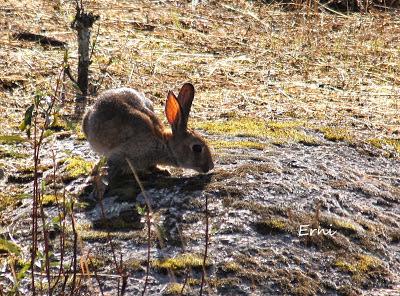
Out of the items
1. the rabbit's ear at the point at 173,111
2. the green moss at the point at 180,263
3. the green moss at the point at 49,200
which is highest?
the rabbit's ear at the point at 173,111

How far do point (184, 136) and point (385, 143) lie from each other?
186 cm

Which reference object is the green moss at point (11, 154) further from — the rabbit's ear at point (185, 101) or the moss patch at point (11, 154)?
the rabbit's ear at point (185, 101)

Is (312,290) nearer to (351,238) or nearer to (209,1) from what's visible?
(351,238)

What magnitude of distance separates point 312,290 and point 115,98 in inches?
98.9

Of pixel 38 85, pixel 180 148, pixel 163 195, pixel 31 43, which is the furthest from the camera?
pixel 31 43

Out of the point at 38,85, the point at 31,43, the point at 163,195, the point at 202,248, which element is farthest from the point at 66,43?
the point at 202,248

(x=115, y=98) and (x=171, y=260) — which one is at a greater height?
(x=115, y=98)

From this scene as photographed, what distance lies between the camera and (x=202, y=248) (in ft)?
15.7

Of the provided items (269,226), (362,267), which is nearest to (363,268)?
(362,267)

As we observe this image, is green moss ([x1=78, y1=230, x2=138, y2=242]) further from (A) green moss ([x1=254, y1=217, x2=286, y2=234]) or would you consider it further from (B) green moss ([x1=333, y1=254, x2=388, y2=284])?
(B) green moss ([x1=333, y1=254, x2=388, y2=284])

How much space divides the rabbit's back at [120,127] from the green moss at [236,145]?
19.0 inches

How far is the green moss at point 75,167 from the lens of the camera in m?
5.91

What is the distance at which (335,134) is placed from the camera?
282 inches

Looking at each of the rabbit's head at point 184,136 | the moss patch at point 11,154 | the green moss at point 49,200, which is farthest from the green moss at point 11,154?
the rabbit's head at point 184,136
